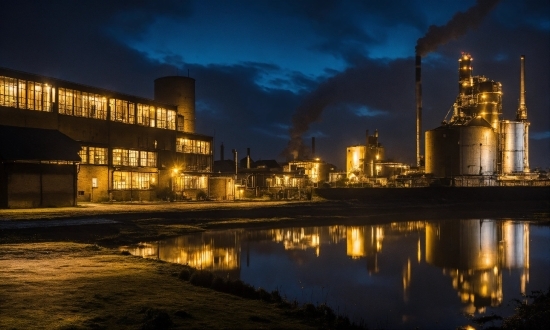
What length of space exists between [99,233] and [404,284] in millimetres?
16538

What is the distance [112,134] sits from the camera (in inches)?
2194

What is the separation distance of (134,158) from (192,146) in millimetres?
13803

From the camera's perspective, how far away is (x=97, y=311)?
10.7 m

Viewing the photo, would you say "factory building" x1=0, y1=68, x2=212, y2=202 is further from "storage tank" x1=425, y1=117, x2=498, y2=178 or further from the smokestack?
the smokestack

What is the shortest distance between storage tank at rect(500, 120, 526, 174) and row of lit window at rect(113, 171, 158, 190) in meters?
58.7

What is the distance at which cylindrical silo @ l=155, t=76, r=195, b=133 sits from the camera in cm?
7625

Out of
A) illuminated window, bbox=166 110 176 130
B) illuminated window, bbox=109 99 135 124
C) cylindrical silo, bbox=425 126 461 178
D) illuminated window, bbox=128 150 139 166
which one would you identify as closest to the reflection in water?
illuminated window, bbox=128 150 139 166

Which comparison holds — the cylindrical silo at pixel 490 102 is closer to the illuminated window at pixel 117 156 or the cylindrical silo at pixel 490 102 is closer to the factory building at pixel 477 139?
the factory building at pixel 477 139

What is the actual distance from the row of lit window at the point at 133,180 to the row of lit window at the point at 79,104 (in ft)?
21.8

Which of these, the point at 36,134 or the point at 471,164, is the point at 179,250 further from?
the point at 471,164

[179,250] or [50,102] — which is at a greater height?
[50,102]

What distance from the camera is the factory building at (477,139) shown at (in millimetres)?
79875

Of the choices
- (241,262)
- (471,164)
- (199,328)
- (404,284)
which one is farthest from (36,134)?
(471,164)

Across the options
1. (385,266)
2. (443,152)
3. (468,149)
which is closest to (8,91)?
(385,266)
